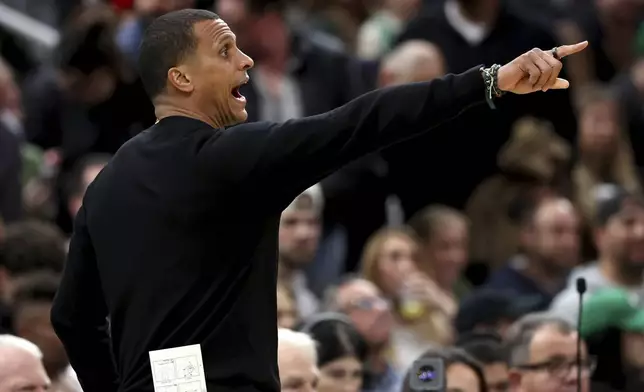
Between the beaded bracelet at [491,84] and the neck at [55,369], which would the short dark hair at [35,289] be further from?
the beaded bracelet at [491,84]

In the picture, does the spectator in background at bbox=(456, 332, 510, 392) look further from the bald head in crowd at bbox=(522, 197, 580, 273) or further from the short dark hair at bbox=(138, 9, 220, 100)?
the short dark hair at bbox=(138, 9, 220, 100)

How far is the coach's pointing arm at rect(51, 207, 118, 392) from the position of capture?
452 cm

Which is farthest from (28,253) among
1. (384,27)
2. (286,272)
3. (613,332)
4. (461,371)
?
(384,27)

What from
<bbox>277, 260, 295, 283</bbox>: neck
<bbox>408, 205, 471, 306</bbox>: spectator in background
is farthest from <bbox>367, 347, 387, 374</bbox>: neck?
<bbox>408, 205, 471, 306</bbox>: spectator in background

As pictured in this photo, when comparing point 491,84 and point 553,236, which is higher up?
point 553,236

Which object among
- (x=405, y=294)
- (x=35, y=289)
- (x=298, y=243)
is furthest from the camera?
(x=405, y=294)

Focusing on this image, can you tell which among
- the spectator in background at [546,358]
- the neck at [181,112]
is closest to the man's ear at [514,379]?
the spectator in background at [546,358]

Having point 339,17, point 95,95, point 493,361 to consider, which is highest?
point 339,17

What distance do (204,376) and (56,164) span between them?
19.7 ft

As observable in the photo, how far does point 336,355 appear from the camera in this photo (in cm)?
733

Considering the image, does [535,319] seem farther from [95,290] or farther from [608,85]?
[608,85]

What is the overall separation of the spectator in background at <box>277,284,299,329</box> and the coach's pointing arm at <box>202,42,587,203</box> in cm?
344

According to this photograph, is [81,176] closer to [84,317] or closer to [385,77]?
[385,77]

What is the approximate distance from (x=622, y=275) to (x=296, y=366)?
329cm
